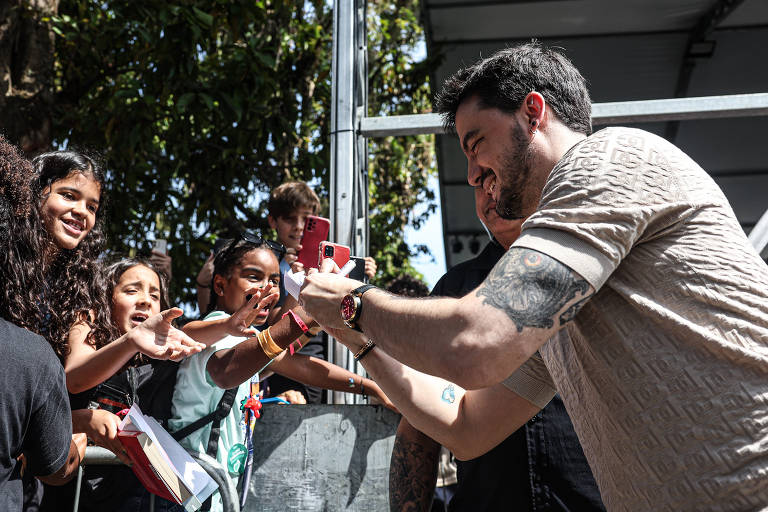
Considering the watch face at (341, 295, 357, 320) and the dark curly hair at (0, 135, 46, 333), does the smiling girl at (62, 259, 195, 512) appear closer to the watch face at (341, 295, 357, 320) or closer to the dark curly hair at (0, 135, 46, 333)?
the dark curly hair at (0, 135, 46, 333)

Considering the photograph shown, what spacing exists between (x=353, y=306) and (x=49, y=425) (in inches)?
36.7

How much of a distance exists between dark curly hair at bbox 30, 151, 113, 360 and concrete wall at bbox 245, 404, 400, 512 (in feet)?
2.78

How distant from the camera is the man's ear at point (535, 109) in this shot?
191cm

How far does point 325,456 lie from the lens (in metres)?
3.18

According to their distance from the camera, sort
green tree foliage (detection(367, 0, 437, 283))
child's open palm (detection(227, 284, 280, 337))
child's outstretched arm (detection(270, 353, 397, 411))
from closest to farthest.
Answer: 1. child's open palm (detection(227, 284, 280, 337))
2. child's outstretched arm (detection(270, 353, 397, 411))
3. green tree foliage (detection(367, 0, 437, 283))

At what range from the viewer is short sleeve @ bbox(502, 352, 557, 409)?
6.66ft

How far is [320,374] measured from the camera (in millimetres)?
3482

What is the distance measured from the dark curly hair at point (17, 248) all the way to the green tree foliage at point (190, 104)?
12.3ft

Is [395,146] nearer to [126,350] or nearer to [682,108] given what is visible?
[682,108]

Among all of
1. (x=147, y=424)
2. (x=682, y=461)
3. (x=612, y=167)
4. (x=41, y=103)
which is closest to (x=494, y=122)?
(x=612, y=167)

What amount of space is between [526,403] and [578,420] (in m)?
0.35

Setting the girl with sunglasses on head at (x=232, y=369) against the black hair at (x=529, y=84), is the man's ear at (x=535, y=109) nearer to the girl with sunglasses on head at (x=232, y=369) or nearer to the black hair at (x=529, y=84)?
the black hair at (x=529, y=84)

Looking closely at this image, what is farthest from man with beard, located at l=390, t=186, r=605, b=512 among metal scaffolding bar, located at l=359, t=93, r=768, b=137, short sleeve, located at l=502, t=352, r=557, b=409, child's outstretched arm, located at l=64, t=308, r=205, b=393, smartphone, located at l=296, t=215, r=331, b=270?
metal scaffolding bar, located at l=359, t=93, r=768, b=137

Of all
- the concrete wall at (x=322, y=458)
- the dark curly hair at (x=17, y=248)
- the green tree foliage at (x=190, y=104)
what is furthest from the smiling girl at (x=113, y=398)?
the green tree foliage at (x=190, y=104)
